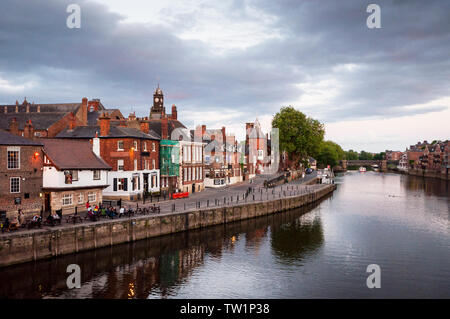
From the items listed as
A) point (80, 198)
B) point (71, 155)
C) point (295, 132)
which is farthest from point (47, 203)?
point (295, 132)

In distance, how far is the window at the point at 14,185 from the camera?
36781 mm

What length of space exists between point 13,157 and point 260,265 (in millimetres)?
26351

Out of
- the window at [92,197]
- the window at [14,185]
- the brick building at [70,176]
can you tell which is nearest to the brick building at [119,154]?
the brick building at [70,176]

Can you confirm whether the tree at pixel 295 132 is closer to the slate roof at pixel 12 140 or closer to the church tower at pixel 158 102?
the church tower at pixel 158 102

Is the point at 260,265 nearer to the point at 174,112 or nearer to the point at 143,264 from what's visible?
the point at 143,264

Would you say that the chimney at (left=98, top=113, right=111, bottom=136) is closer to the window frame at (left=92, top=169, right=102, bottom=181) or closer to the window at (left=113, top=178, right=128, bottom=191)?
the window at (left=113, top=178, right=128, bottom=191)

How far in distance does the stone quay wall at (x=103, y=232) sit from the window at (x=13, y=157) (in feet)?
31.8

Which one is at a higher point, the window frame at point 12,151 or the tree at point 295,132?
the tree at point 295,132

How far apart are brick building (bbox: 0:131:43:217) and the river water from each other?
9080 mm

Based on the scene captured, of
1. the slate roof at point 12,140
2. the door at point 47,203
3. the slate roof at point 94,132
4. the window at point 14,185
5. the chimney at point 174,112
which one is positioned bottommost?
the door at point 47,203

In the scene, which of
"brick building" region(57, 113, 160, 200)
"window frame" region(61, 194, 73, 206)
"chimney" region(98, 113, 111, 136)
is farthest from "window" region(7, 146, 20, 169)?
"chimney" region(98, 113, 111, 136)
